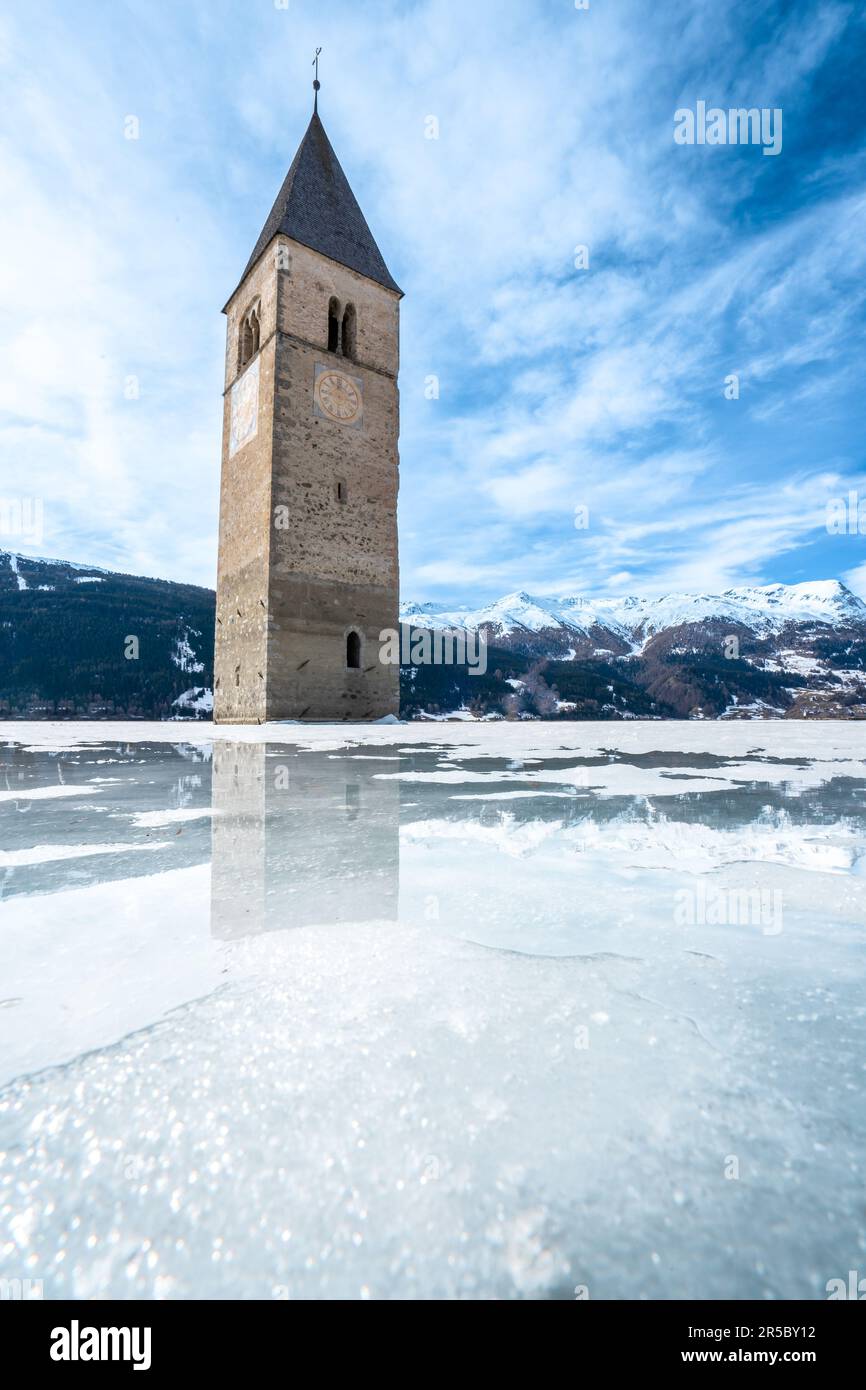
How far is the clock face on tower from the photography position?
1555 cm

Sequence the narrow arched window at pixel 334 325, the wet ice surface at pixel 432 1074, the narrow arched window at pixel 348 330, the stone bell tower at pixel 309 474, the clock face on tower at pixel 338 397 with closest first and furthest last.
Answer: the wet ice surface at pixel 432 1074
the stone bell tower at pixel 309 474
the clock face on tower at pixel 338 397
the narrow arched window at pixel 334 325
the narrow arched window at pixel 348 330

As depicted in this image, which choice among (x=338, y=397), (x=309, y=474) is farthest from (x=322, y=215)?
(x=309, y=474)

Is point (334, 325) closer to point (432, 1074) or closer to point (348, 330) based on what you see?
point (348, 330)

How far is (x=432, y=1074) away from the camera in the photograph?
2.72ft

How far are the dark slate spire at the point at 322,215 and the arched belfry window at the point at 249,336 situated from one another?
1591 mm

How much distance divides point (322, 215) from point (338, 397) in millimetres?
5791

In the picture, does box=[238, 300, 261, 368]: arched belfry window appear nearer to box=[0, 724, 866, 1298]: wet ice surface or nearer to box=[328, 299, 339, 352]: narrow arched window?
box=[328, 299, 339, 352]: narrow arched window

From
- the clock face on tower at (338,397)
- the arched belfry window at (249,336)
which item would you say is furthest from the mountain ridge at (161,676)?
the arched belfry window at (249,336)

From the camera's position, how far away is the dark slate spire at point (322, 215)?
53.2ft

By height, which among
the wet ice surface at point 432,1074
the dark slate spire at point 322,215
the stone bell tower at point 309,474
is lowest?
the wet ice surface at point 432,1074

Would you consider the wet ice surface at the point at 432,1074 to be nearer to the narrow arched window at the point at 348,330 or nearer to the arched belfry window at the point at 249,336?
the narrow arched window at the point at 348,330

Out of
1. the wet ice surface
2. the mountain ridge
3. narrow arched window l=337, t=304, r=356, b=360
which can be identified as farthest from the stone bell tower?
the mountain ridge
